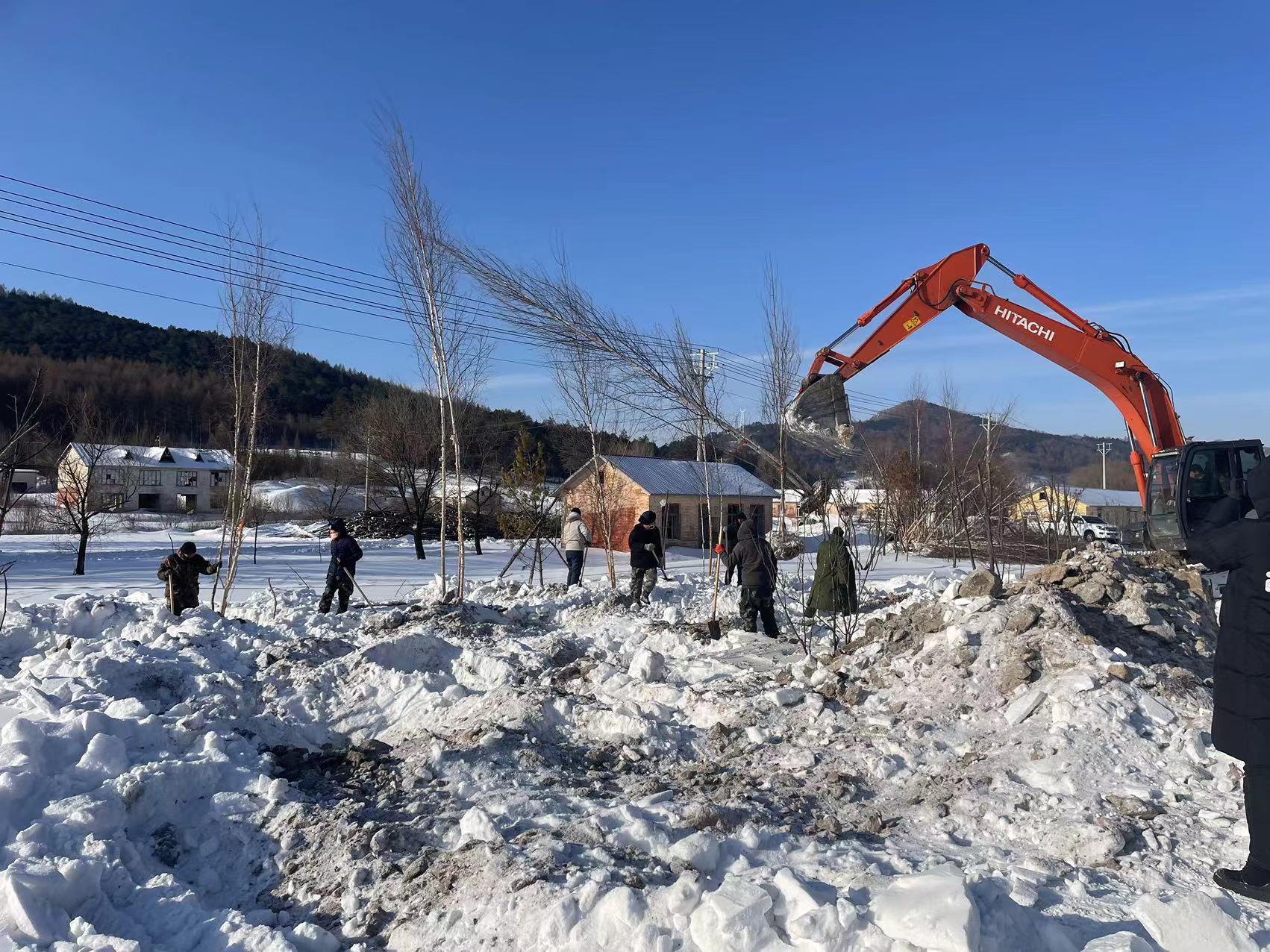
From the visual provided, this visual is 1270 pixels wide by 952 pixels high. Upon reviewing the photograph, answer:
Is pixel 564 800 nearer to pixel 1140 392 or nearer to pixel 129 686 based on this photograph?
pixel 129 686

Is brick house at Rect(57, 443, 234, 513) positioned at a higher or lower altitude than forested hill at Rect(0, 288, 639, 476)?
lower

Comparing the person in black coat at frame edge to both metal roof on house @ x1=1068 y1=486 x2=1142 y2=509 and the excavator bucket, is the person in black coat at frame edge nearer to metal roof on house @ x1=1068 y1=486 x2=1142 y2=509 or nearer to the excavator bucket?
the excavator bucket

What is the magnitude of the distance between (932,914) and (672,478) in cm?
2815

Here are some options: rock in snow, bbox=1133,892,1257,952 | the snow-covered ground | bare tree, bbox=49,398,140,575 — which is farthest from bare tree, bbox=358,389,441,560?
rock in snow, bbox=1133,892,1257,952

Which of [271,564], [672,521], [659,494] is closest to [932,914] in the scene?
[271,564]

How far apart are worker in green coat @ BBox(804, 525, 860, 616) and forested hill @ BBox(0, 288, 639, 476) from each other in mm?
41846

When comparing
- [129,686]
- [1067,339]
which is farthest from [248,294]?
[1067,339]

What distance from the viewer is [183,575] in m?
10.5

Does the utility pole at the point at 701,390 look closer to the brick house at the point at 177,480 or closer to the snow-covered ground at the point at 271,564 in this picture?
the snow-covered ground at the point at 271,564

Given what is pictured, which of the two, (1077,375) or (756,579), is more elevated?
(1077,375)

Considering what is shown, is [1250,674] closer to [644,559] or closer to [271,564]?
[644,559]

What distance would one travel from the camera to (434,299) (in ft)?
36.2

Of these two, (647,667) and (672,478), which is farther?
(672,478)

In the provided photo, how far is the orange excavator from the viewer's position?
1032 centimetres
